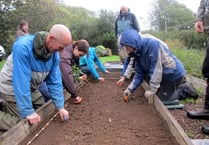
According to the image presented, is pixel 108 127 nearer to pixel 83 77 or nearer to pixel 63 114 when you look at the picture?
pixel 63 114

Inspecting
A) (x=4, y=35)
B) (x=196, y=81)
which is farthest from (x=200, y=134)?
(x=4, y=35)

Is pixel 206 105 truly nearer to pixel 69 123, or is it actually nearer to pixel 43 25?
pixel 69 123

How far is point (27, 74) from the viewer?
2.84 m

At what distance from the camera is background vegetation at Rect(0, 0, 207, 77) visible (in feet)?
47.7

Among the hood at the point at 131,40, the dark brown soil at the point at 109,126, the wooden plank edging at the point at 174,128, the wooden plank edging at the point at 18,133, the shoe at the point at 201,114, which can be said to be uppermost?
the hood at the point at 131,40

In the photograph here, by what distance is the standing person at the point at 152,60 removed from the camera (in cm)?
381

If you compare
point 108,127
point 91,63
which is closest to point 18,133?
point 108,127

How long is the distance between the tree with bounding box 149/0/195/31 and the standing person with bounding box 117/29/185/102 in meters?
26.3

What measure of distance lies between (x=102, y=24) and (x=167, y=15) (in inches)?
435

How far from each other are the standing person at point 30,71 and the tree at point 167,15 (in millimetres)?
27689

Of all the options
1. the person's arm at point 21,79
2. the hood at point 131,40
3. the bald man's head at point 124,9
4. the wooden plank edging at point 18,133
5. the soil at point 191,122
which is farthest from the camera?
the bald man's head at point 124,9

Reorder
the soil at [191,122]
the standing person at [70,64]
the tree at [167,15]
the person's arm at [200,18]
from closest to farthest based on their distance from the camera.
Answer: the soil at [191,122] < the person's arm at [200,18] < the standing person at [70,64] < the tree at [167,15]

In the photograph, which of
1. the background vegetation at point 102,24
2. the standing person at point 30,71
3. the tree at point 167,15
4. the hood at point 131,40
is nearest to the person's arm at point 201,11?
the hood at point 131,40

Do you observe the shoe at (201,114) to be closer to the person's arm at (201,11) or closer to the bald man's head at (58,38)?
the person's arm at (201,11)
